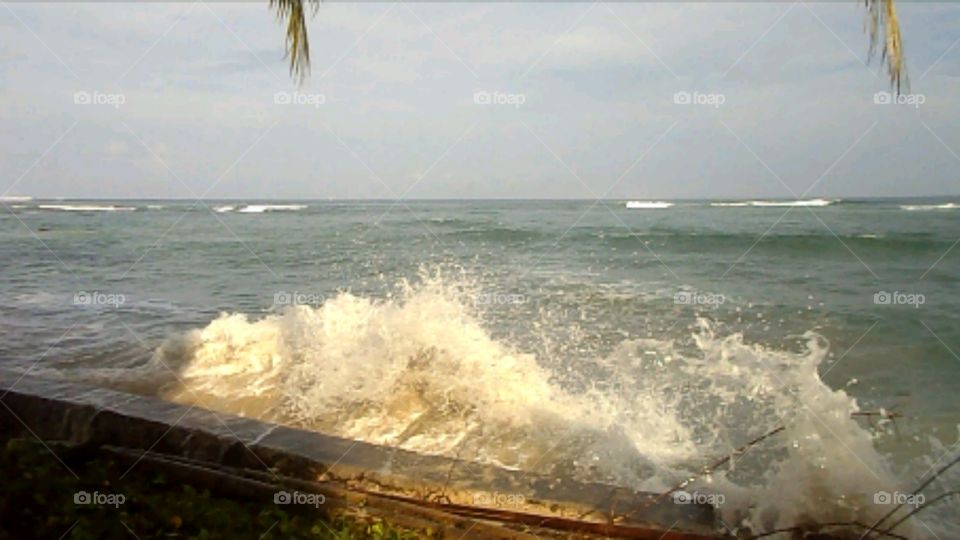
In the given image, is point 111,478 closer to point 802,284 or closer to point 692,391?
point 692,391

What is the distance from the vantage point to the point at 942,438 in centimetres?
510

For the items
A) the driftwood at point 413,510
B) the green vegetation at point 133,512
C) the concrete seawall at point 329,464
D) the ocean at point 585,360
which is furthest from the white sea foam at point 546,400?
the green vegetation at point 133,512

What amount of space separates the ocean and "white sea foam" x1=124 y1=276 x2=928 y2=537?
2 centimetres

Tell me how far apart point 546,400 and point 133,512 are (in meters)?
3.29

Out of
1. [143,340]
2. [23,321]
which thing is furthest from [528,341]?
[23,321]

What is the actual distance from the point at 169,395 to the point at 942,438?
6.35 metres

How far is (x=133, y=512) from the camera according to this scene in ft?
9.84

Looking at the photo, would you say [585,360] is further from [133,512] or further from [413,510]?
[133,512]

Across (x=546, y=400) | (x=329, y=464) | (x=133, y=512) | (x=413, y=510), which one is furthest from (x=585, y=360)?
(x=133, y=512)

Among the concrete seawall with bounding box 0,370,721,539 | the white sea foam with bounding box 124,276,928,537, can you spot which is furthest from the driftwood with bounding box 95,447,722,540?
the white sea foam with bounding box 124,276,928,537

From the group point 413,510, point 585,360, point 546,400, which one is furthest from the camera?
point 585,360

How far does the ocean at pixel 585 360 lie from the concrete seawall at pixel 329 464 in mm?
647

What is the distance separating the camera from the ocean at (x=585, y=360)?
169 inches

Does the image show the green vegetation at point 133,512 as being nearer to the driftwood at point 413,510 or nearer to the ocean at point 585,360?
the driftwood at point 413,510
